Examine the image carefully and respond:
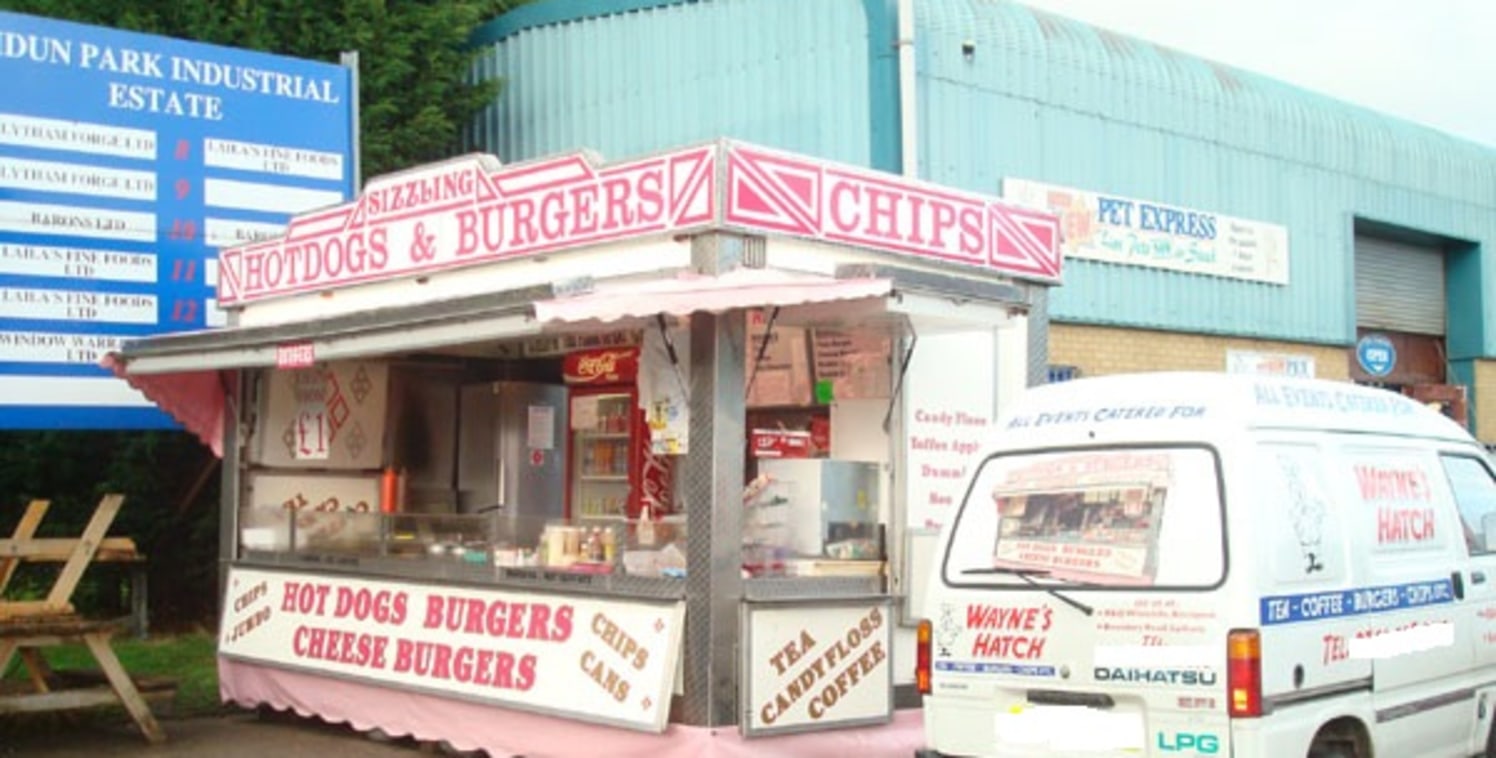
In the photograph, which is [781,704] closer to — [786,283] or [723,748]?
[723,748]

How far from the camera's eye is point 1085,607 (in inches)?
237

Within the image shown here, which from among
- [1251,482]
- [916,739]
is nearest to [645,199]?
[916,739]

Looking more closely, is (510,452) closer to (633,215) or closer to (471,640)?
(471,640)

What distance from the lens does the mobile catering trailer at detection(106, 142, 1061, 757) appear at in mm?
7805

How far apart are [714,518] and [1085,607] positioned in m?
2.21

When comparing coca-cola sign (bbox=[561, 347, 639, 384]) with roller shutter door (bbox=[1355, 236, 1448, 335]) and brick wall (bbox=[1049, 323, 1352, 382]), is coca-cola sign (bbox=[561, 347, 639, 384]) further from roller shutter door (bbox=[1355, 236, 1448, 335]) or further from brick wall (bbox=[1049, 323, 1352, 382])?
roller shutter door (bbox=[1355, 236, 1448, 335])

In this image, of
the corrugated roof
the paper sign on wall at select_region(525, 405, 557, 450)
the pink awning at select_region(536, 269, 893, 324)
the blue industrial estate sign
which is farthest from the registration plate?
the corrugated roof

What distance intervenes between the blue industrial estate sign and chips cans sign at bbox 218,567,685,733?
2.63 m

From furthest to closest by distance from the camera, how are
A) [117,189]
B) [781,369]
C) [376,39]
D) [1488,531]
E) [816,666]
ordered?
[376,39] < [117,189] < [781,369] < [816,666] < [1488,531]

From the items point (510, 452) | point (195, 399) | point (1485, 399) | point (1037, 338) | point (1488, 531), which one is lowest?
point (1488, 531)

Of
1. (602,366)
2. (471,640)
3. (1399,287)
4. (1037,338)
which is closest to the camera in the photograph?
(471,640)

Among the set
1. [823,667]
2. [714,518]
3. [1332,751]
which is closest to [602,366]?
[714,518]

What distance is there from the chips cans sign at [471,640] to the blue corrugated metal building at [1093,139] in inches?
231

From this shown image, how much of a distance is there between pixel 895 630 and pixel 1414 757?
2722 millimetres
